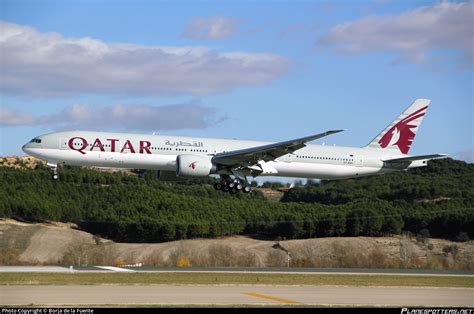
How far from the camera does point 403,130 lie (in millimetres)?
58938

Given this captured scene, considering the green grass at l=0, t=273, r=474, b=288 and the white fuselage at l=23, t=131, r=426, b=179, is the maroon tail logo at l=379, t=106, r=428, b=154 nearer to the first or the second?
the white fuselage at l=23, t=131, r=426, b=179

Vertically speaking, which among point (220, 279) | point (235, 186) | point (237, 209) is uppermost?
point (235, 186)

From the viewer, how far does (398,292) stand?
33875mm

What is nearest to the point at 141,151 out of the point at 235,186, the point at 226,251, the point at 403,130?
the point at 235,186

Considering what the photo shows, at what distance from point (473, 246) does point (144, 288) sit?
135 feet

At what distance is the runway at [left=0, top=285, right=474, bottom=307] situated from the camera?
27578mm

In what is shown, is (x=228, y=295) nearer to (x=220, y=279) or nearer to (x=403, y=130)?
(x=220, y=279)

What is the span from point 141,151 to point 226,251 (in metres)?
15.4

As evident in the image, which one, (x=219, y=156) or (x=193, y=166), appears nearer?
(x=193, y=166)

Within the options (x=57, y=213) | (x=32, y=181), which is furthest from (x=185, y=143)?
(x=32, y=181)

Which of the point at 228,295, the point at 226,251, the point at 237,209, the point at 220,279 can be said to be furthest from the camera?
the point at 237,209

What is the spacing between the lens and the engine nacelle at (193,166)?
48938mm

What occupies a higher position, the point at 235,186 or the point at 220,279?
the point at 235,186

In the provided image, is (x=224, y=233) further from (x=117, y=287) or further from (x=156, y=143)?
(x=117, y=287)
